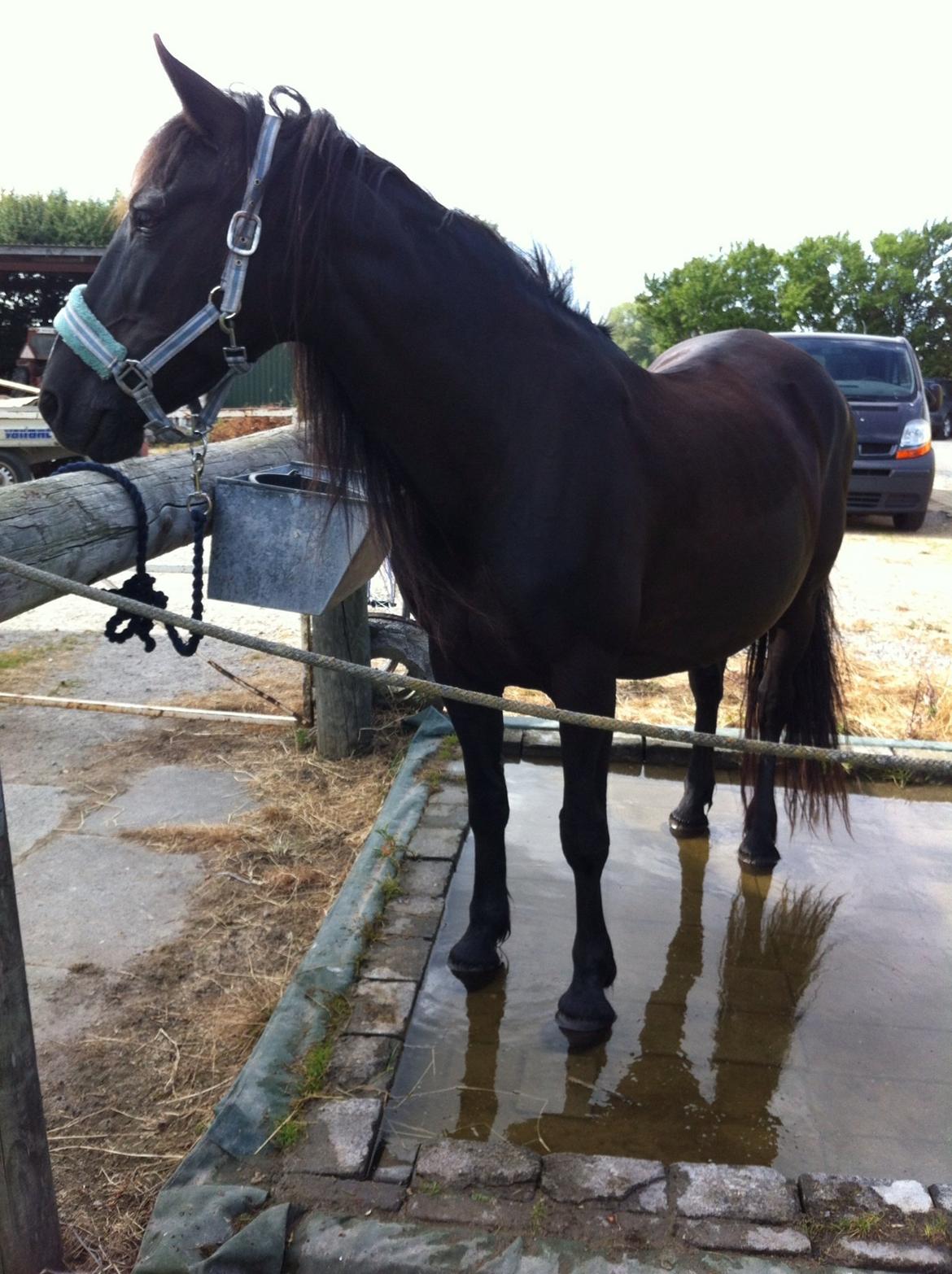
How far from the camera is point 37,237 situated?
2167 cm

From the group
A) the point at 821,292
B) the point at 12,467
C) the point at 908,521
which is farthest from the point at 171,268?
the point at 821,292

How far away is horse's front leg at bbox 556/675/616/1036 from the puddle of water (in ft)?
0.34

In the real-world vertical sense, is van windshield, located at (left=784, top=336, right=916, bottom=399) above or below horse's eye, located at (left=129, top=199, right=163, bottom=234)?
above

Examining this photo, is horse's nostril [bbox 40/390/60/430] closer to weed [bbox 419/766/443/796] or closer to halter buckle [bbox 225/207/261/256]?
halter buckle [bbox 225/207/261/256]

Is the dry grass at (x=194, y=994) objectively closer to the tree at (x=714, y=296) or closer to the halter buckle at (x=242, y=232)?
the halter buckle at (x=242, y=232)

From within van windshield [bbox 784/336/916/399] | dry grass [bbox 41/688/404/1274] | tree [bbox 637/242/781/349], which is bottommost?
dry grass [bbox 41/688/404/1274]

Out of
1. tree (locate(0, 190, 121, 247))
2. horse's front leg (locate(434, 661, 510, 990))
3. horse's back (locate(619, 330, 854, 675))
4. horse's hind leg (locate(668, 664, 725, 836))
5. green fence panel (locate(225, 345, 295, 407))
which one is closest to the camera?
horse's back (locate(619, 330, 854, 675))

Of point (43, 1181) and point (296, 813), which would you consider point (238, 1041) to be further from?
point (296, 813)

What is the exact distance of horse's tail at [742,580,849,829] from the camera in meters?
3.47

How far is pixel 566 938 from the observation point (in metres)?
2.97

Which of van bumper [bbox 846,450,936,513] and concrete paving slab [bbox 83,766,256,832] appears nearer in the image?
concrete paving slab [bbox 83,766,256,832]

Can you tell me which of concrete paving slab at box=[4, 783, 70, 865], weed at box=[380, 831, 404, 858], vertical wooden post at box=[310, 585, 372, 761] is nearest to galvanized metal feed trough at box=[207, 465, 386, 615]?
weed at box=[380, 831, 404, 858]

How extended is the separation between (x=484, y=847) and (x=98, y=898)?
4.28 feet

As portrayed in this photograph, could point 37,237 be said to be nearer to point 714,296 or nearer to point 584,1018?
point 714,296
